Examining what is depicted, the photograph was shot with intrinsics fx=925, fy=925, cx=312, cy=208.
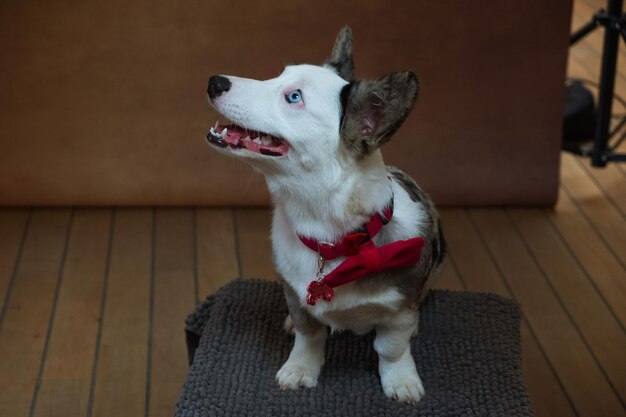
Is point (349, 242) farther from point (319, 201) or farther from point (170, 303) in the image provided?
point (170, 303)

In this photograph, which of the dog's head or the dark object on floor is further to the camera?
the dark object on floor

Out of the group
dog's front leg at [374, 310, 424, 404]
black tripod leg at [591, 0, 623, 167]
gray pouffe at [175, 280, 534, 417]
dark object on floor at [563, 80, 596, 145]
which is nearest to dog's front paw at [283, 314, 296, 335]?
gray pouffe at [175, 280, 534, 417]

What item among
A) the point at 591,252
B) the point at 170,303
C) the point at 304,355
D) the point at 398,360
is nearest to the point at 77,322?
the point at 170,303

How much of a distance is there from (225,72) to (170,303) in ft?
2.37

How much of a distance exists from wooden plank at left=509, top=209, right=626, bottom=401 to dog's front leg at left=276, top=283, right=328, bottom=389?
813 mm

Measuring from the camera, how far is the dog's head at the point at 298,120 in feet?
4.99

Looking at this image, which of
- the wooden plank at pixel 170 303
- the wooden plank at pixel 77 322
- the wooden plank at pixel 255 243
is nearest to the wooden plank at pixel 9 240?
the wooden plank at pixel 77 322

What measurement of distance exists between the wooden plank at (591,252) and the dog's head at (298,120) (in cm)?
124

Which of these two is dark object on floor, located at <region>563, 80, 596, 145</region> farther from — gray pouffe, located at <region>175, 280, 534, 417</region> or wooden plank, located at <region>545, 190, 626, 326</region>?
gray pouffe, located at <region>175, 280, 534, 417</region>

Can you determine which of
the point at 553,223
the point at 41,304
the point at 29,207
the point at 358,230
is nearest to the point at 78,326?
the point at 41,304

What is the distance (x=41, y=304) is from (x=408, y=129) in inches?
47.3

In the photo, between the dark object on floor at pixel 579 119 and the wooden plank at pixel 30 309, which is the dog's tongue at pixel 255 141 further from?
the dark object on floor at pixel 579 119

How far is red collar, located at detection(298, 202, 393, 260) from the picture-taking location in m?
1.62

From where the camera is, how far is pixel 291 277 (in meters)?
1.70
